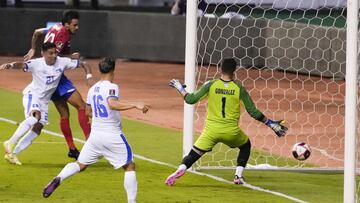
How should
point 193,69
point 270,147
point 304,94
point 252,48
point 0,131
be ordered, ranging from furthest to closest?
1. point 252,48
2. point 304,94
3. point 0,131
4. point 270,147
5. point 193,69

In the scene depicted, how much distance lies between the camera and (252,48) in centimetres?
3034

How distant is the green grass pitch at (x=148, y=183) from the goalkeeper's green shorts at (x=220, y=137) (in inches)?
21.2

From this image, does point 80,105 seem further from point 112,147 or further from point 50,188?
point 112,147

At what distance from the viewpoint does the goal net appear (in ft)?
64.7

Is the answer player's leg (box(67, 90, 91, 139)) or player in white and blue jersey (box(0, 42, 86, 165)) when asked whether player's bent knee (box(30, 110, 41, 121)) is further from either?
player's leg (box(67, 90, 91, 139))

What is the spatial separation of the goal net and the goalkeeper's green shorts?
168 cm

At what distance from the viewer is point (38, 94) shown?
1756cm

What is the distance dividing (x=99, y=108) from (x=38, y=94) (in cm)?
354

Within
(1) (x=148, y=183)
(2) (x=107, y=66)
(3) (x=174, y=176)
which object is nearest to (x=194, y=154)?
(3) (x=174, y=176)

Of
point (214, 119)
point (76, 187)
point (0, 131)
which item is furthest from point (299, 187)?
point (0, 131)

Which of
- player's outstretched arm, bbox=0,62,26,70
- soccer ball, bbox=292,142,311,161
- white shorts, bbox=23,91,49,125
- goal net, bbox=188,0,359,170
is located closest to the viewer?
soccer ball, bbox=292,142,311,161

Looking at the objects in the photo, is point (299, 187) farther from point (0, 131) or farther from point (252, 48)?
point (252, 48)

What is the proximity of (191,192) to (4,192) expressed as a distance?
2303 millimetres

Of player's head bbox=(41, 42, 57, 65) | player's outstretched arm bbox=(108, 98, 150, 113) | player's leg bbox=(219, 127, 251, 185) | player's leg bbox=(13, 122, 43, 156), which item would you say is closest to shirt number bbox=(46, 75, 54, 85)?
player's head bbox=(41, 42, 57, 65)
